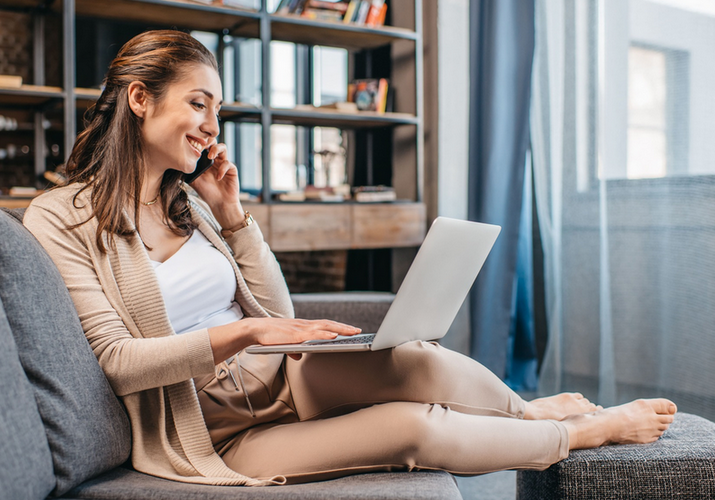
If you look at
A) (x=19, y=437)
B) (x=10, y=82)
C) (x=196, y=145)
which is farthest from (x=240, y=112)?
(x=19, y=437)

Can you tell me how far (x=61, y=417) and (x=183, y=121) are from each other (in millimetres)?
663

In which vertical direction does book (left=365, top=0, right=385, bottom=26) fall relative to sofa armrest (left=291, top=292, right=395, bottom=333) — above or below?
above

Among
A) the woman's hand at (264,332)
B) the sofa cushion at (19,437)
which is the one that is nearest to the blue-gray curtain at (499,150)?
the woman's hand at (264,332)

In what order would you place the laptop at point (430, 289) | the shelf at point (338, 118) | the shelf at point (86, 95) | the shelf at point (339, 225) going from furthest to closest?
the shelf at point (338, 118) → the shelf at point (339, 225) → the shelf at point (86, 95) → the laptop at point (430, 289)

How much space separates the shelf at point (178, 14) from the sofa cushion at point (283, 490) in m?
2.29

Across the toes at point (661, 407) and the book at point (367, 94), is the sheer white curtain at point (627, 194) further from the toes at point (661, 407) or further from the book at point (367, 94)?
the toes at point (661, 407)

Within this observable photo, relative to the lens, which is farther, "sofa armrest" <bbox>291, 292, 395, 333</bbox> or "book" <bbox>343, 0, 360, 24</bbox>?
"book" <bbox>343, 0, 360, 24</bbox>

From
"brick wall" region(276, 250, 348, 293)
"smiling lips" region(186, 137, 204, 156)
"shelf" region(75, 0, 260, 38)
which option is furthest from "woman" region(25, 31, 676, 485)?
"brick wall" region(276, 250, 348, 293)

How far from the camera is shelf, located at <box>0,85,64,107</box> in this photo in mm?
2658

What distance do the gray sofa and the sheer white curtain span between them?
1.82 m

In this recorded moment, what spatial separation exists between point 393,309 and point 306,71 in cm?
339

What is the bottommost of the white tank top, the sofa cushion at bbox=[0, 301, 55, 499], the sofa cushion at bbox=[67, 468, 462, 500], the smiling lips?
the sofa cushion at bbox=[67, 468, 462, 500]

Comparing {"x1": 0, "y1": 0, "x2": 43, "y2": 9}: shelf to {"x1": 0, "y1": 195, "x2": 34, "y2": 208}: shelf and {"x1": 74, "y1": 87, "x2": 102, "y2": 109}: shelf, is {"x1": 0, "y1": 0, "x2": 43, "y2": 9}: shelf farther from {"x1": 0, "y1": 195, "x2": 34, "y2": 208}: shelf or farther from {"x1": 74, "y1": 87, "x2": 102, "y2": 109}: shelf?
{"x1": 0, "y1": 195, "x2": 34, "y2": 208}: shelf

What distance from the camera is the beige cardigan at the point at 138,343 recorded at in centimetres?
115
